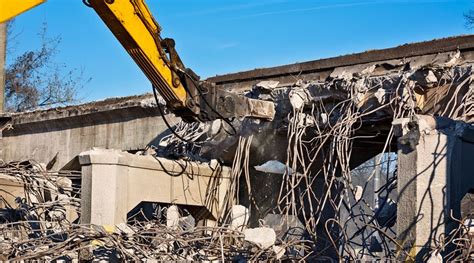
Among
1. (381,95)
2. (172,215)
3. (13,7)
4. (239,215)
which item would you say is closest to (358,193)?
(381,95)

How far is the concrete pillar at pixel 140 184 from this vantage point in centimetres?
1011

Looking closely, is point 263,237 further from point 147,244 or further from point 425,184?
point 425,184

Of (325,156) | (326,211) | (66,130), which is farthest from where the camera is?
(66,130)

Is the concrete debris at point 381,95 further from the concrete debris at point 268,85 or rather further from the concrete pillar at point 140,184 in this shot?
the concrete pillar at point 140,184

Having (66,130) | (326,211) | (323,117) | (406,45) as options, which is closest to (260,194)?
(326,211)

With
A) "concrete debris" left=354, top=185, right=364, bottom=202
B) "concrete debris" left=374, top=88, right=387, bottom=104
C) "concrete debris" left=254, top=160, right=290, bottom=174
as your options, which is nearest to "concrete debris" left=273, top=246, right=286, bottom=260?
"concrete debris" left=354, top=185, right=364, bottom=202

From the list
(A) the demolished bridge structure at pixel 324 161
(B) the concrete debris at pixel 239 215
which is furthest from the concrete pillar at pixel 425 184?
(B) the concrete debris at pixel 239 215

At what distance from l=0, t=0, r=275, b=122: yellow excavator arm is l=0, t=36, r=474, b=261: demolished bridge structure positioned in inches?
39.3

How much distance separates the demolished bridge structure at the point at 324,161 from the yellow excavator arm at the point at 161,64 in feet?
3.27

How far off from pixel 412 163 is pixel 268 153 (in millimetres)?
4186

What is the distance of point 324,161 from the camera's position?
31.8ft

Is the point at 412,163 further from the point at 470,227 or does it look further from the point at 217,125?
the point at 217,125

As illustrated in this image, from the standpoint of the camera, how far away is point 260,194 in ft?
41.1

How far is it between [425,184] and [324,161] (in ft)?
7.11
